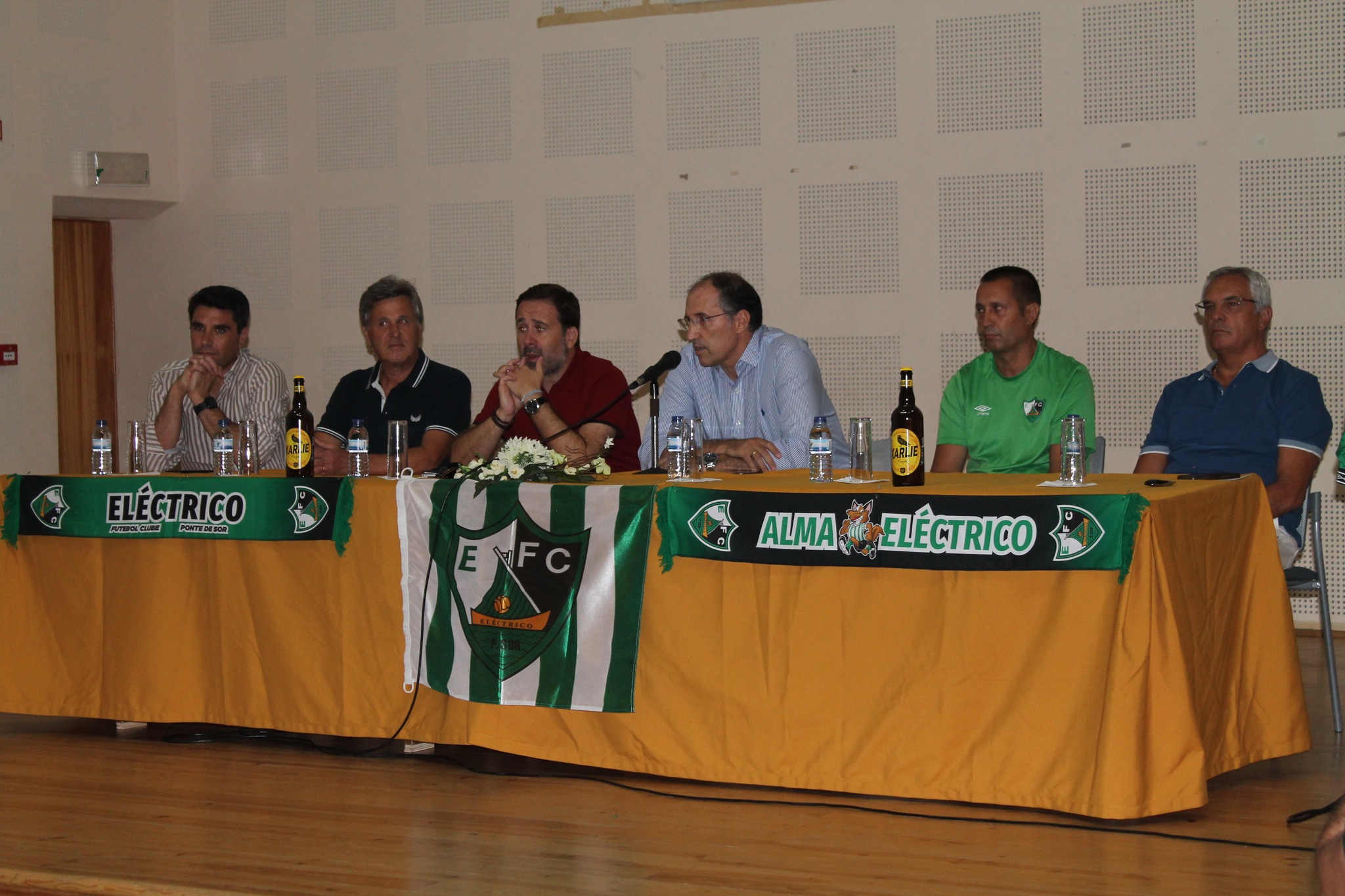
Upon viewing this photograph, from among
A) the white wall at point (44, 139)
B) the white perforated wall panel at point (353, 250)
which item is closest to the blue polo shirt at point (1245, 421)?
the white perforated wall panel at point (353, 250)

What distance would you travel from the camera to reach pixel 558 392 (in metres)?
4.46

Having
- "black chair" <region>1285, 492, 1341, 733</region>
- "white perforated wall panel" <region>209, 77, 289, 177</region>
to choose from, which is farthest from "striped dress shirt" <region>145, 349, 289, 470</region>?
"black chair" <region>1285, 492, 1341, 733</region>

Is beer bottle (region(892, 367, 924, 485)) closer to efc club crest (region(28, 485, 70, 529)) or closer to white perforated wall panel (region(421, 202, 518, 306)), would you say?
efc club crest (region(28, 485, 70, 529))

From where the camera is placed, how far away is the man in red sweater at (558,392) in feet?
13.9

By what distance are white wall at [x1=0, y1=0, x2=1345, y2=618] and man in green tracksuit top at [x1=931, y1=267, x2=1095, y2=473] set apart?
4.87ft

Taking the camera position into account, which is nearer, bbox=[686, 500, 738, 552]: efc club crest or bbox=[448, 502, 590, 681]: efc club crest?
bbox=[686, 500, 738, 552]: efc club crest

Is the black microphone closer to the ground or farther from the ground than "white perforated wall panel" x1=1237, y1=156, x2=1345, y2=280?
closer to the ground

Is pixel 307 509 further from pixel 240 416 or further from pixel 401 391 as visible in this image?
pixel 240 416

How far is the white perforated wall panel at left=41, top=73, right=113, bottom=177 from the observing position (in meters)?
6.56

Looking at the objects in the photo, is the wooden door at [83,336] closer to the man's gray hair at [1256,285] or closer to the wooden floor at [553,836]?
the wooden floor at [553,836]

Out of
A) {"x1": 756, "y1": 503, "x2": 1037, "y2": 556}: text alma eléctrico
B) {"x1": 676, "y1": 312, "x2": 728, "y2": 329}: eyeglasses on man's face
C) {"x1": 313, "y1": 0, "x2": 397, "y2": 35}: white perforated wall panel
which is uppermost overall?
{"x1": 313, "y1": 0, "x2": 397, "y2": 35}: white perforated wall panel

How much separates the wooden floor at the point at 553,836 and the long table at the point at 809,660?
0.36 feet

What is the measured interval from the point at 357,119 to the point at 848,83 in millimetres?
2548

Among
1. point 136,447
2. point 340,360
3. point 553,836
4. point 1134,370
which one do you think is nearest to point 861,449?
point 553,836
